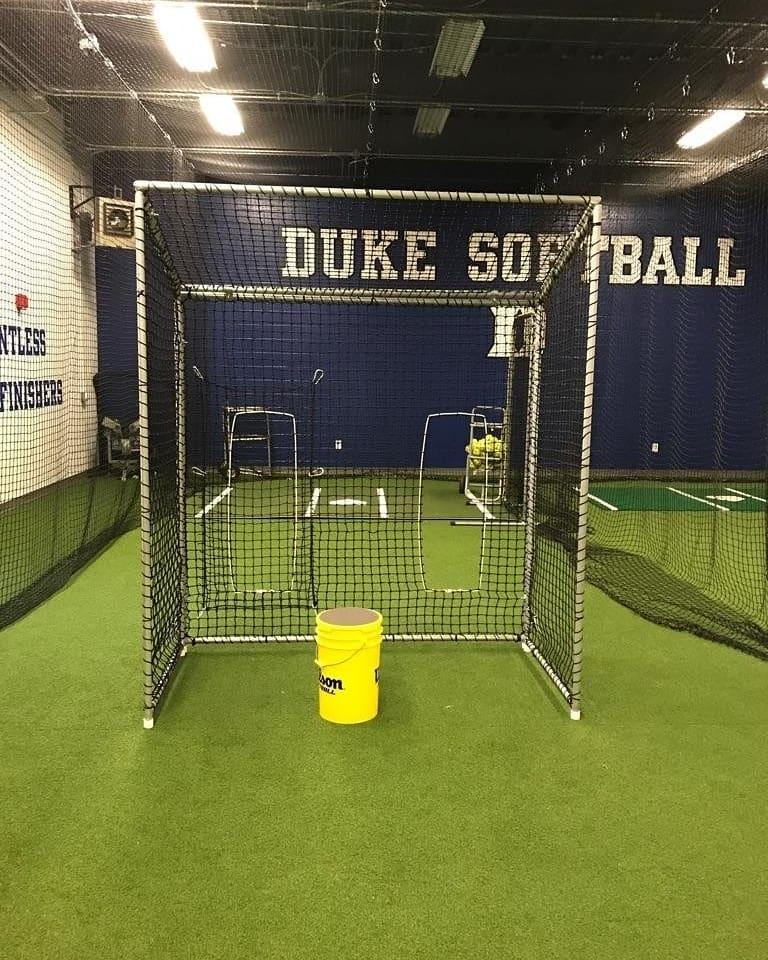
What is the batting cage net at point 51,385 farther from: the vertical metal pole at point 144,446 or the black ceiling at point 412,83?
the vertical metal pole at point 144,446

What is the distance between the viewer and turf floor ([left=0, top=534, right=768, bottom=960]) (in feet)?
6.12

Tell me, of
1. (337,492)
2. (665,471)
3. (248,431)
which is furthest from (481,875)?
(665,471)

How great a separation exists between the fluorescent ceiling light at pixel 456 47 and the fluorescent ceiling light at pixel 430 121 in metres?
0.70

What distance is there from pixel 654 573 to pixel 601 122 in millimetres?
4556

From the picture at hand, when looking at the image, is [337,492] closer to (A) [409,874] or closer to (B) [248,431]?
(B) [248,431]

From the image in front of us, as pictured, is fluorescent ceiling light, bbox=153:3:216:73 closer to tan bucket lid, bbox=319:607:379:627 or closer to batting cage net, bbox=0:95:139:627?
batting cage net, bbox=0:95:139:627

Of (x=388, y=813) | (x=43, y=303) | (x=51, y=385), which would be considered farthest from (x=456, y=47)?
(x=388, y=813)

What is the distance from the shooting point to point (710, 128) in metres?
7.07

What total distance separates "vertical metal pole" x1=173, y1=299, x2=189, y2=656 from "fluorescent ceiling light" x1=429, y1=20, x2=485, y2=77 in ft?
11.5

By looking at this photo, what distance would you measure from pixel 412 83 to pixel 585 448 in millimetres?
4962

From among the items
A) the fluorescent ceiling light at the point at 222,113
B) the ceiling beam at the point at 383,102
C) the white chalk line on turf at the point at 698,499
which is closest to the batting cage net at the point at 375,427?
the fluorescent ceiling light at the point at 222,113

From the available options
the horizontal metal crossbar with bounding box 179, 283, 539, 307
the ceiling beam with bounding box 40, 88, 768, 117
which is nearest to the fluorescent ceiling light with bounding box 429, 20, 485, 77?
the ceiling beam with bounding box 40, 88, 768, 117

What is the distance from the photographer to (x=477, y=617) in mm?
4359

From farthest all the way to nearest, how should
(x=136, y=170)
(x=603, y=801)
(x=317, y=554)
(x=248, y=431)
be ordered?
(x=248, y=431) → (x=136, y=170) → (x=317, y=554) → (x=603, y=801)
